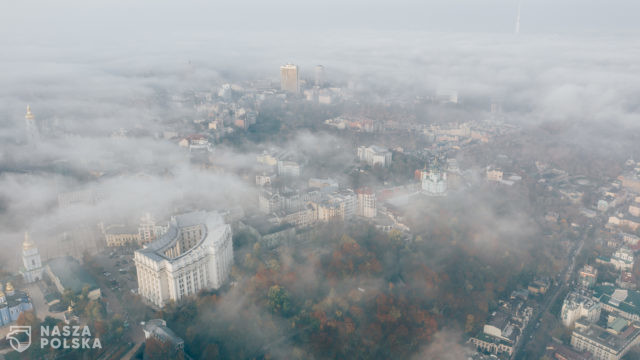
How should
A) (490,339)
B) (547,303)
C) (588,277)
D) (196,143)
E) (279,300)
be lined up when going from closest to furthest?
(279,300) < (490,339) < (547,303) < (588,277) < (196,143)

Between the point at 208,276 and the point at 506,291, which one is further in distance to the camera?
the point at 506,291

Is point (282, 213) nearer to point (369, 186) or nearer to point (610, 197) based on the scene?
point (369, 186)

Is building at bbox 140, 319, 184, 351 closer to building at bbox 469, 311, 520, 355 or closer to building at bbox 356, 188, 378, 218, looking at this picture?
building at bbox 469, 311, 520, 355

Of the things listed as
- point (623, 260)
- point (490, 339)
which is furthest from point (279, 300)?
point (623, 260)

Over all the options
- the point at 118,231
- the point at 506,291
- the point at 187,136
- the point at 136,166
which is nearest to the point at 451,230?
the point at 506,291

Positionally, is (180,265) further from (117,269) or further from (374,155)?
(374,155)

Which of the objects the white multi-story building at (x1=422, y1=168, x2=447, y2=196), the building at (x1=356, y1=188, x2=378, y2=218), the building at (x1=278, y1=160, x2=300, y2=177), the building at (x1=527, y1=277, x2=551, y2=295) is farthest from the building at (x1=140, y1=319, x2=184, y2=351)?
the white multi-story building at (x1=422, y1=168, x2=447, y2=196)
